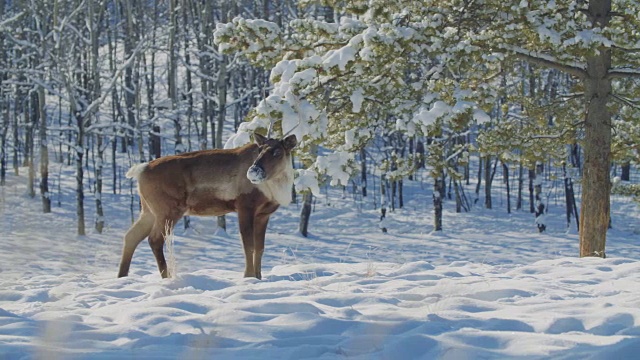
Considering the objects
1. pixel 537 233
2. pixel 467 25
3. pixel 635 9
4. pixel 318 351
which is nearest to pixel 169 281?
pixel 318 351

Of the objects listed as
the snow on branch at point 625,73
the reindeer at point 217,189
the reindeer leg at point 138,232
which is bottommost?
the reindeer leg at point 138,232

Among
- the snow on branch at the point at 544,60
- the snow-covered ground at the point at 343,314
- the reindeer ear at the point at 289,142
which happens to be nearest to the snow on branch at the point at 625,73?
the snow on branch at the point at 544,60

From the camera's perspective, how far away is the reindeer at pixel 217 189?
898 centimetres

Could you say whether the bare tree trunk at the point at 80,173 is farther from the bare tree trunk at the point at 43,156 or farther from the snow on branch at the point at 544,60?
the snow on branch at the point at 544,60

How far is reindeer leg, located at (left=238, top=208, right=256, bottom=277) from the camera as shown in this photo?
8.87 metres

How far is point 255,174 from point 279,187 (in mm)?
618

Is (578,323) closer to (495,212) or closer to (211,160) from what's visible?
(211,160)

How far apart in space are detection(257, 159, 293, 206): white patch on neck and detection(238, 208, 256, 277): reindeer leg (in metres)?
0.32

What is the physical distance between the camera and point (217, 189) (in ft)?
30.0

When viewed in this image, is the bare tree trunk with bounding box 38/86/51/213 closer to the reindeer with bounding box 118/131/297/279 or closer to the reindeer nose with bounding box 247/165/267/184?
the reindeer with bounding box 118/131/297/279

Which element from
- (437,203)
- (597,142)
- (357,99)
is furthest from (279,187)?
(437,203)

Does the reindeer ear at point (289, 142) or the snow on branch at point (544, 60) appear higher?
the snow on branch at point (544, 60)

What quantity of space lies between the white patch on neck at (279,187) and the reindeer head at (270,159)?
89mm

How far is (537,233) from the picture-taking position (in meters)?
28.0
